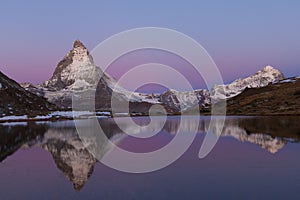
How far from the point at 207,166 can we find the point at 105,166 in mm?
9062

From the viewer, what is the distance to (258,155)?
115 feet

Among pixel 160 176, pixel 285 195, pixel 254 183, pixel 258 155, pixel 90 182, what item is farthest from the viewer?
pixel 258 155

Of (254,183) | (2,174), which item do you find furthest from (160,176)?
(2,174)

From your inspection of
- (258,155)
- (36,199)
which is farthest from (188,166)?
(36,199)

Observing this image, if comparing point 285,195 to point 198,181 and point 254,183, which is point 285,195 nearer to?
point 254,183

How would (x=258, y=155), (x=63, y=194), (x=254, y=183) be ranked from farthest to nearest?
(x=258, y=155)
(x=254, y=183)
(x=63, y=194)

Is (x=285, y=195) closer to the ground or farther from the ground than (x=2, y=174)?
closer to the ground

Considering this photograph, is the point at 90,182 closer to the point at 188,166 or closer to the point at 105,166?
the point at 105,166

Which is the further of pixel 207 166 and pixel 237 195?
pixel 207 166

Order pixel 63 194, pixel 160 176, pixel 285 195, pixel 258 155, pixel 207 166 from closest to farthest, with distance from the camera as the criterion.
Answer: pixel 285 195, pixel 63 194, pixel 160 176, pixel 207 166, pixel 258 155

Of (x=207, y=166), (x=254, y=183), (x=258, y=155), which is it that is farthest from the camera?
(x=258, y=155)

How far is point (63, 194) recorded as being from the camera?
2117 centimetres

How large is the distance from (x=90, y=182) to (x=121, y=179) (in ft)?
7.93

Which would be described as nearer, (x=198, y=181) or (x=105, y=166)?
(x=198, y=181)
